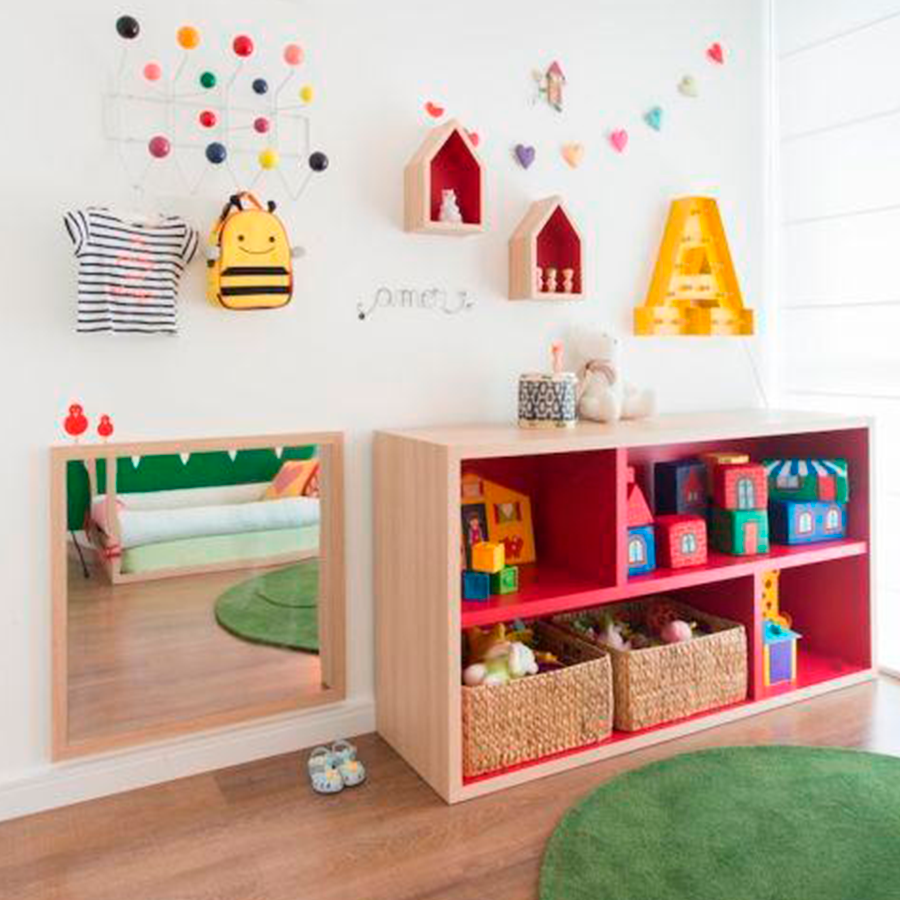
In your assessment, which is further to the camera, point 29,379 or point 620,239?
point 620,239

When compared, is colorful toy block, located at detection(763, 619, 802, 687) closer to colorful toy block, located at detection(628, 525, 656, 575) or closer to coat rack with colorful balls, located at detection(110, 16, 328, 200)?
colorful toy block, located at detection(628, 525, 656, 575)

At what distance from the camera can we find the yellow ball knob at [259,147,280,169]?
1.93 meters

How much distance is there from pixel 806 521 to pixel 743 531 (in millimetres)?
255

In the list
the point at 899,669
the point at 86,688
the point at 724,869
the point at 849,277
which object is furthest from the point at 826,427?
the point at 86,688

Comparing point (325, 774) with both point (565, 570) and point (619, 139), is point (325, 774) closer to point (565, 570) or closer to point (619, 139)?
point (565, 570)

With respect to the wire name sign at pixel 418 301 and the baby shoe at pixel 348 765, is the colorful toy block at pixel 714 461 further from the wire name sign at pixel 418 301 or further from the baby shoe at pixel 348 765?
the baby shoe at pixel 348 765

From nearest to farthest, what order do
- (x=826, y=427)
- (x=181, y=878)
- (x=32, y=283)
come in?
(x=181, y=878)
(x=32, y=283)
(x=826, y=427)

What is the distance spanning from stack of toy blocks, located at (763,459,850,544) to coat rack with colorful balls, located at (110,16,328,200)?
1518mm

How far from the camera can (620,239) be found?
250 centimetres

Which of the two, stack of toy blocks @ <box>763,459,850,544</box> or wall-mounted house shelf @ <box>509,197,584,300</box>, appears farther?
stack of toy blocks @ <box>763,459,850,544</box>

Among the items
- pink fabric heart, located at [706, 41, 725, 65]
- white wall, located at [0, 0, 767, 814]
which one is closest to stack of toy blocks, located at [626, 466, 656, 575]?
white wall, located at [0, 0, 767, 814]

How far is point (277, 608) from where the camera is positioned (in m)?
2.09

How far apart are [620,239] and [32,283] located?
153cm

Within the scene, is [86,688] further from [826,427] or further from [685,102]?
[685,102]
